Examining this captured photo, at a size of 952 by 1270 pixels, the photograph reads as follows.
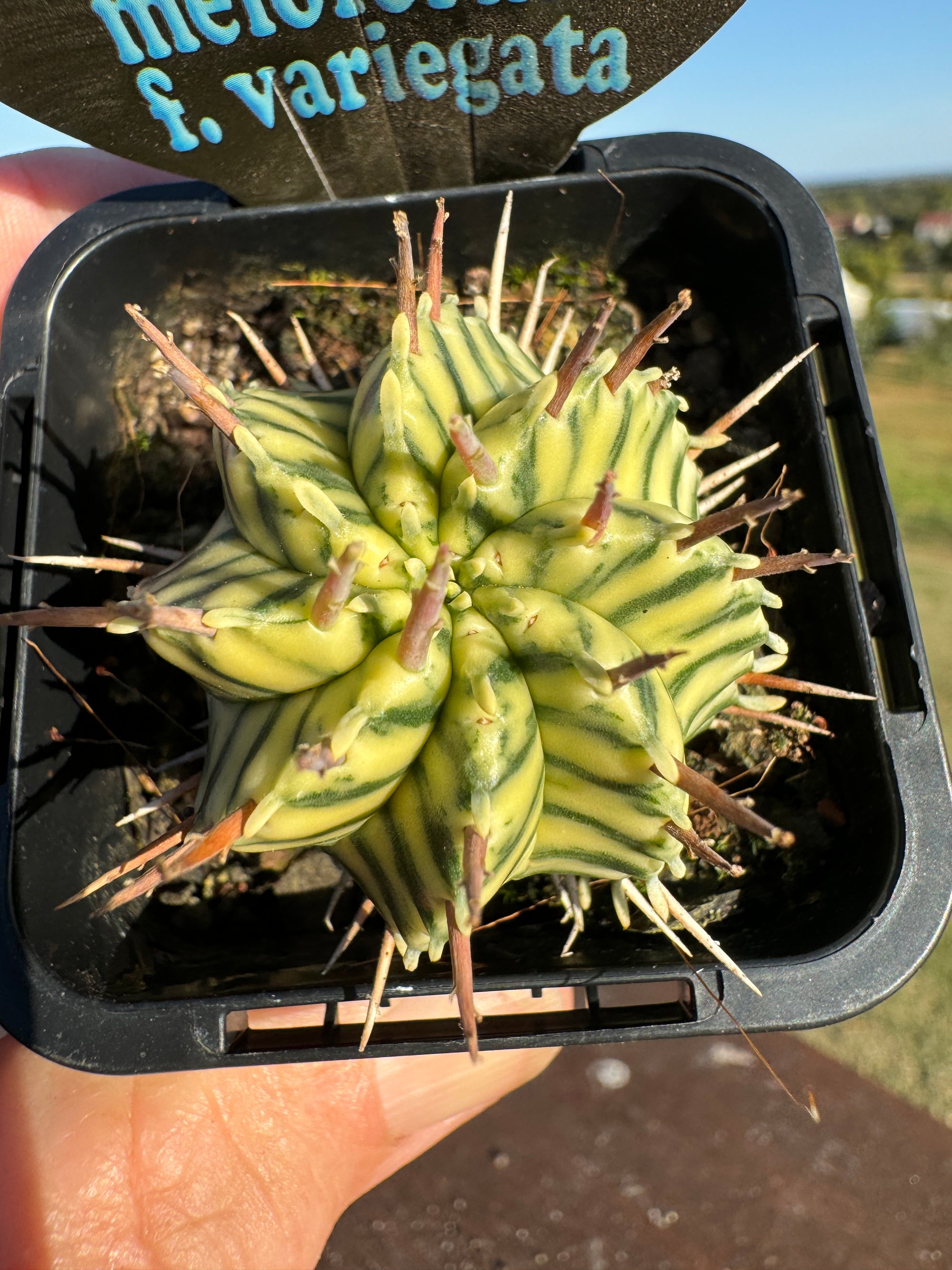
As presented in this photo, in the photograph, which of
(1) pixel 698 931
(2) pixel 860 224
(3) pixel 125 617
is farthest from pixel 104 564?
(2) pixel 860 224

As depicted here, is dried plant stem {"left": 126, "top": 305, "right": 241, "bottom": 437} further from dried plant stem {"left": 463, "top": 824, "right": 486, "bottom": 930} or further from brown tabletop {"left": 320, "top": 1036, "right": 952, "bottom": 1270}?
brown tabletop {"left": 320, "top": 1036, "right": 952, "bottom": 1270}

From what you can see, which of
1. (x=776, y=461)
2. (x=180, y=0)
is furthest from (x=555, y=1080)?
(x=180, y=0)

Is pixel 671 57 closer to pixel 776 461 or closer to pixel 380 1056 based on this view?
pixel 776 461

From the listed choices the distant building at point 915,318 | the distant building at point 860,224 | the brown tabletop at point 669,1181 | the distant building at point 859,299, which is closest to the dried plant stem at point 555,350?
the brown tabletop at point 669,1181

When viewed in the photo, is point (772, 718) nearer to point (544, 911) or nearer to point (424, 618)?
point (544, 911)

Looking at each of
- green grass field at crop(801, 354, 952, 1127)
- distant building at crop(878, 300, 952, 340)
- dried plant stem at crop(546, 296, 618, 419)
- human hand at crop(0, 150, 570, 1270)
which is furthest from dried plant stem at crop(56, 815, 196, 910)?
distant building at crop(878, 300, 952, 340)
